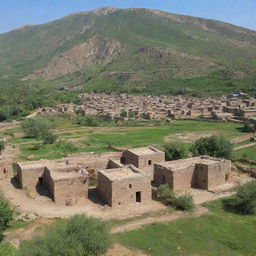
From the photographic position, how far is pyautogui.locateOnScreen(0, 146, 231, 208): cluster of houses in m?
20.7

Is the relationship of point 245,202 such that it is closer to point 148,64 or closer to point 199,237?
point 199,237

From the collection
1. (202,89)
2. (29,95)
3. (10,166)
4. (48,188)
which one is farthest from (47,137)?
(202,89)

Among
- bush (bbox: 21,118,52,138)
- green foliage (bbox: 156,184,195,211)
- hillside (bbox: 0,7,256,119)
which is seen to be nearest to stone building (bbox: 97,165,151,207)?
green foliage (bbox: 156,184,195,211)

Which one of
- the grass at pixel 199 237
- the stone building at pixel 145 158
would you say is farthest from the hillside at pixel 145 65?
the grass at pixel 199 237

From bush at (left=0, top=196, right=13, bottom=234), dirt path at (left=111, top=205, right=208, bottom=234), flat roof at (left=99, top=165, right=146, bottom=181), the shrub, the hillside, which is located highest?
the hillside

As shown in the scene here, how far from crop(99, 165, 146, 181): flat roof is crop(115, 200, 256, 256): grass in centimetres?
386

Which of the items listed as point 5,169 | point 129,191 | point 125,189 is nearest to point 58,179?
point 125,189

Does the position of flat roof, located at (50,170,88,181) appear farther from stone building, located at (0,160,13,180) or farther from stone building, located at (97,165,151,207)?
stone building, located at (0,160,13,180)

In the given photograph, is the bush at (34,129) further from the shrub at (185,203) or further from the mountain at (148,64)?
the mountain at (148,64)

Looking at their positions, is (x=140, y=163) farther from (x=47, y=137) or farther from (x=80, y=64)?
(x=80, y=64)

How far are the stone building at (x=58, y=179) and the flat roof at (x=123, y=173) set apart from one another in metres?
1.39

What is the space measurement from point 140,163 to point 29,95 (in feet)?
258

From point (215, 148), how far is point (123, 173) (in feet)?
39.2

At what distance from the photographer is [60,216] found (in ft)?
61.9
